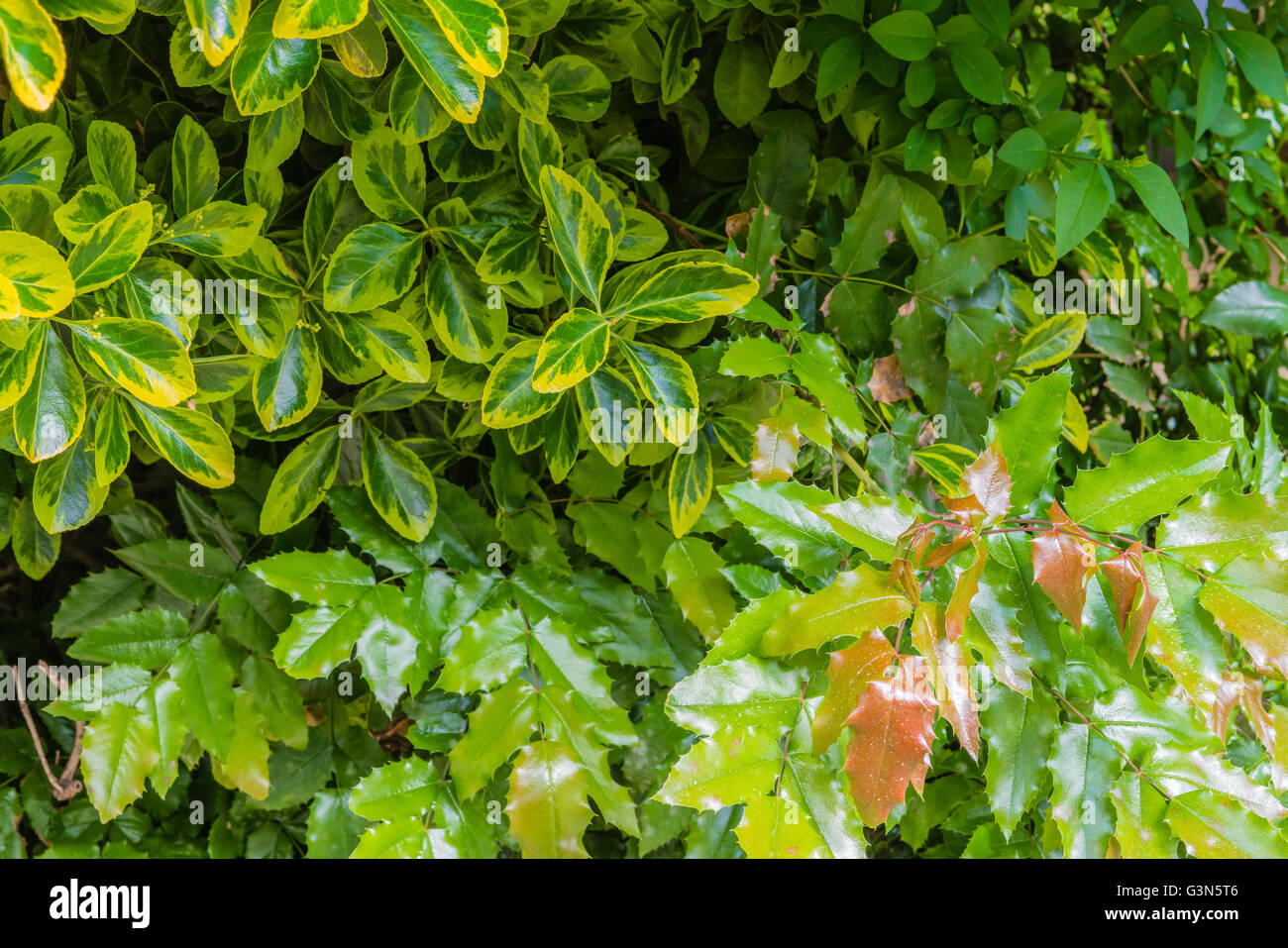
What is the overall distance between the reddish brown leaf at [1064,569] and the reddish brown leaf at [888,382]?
37 centimetres

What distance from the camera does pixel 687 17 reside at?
0.88 m

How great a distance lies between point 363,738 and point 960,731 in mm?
675

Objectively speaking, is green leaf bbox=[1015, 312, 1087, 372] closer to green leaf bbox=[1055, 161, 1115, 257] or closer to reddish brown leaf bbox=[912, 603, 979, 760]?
green leaf bbox=[1055, 161, 1115, 257]

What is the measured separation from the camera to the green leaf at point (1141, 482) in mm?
662

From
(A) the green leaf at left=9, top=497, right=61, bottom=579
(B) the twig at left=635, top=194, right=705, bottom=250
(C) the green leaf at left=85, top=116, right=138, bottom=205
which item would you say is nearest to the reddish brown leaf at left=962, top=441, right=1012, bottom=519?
(B) the twig at left=635, top=194, right=705, bottom=250

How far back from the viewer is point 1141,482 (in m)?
0.67

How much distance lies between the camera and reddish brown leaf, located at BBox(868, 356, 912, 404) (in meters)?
0.96

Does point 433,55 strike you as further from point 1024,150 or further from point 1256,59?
point 1256,59

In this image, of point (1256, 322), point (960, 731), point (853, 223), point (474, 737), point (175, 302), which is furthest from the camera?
point (1256, 322)

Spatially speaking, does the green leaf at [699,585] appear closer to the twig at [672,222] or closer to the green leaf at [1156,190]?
the twig at [672,222]

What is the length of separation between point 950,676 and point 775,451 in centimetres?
28

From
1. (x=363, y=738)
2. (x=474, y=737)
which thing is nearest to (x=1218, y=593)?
(x=474, y=737)

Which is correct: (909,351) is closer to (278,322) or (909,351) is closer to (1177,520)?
(1177,520)

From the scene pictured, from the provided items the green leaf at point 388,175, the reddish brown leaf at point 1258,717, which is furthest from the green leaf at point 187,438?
the reddish brown leaf at point 1258,717
